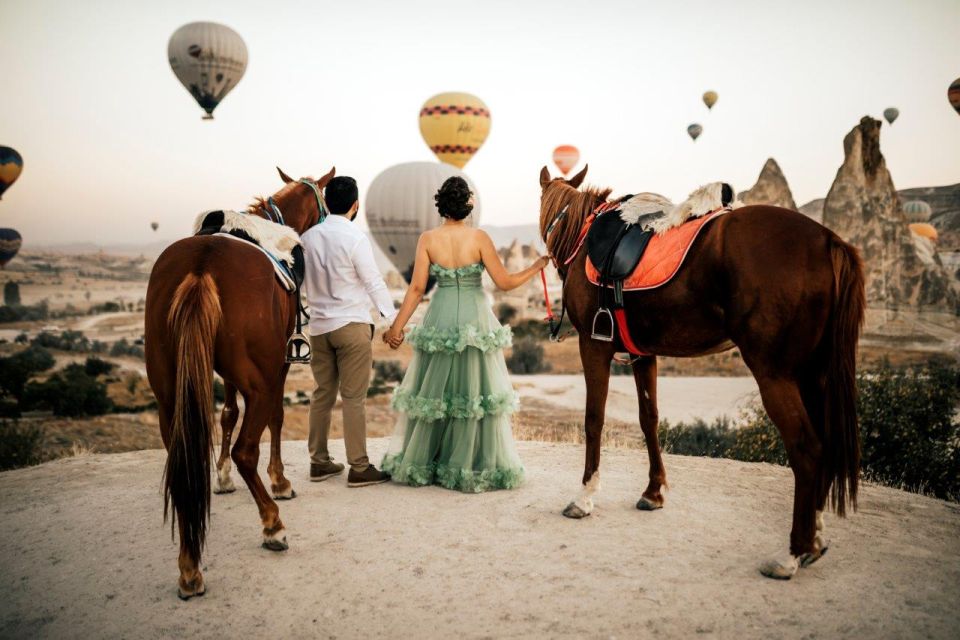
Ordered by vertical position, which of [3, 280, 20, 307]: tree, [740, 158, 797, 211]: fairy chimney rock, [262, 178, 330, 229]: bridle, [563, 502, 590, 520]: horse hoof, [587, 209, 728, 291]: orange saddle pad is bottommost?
[3, 280, 20, 307]: tree

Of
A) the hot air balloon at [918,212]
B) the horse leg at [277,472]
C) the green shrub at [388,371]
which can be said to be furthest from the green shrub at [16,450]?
the hot air balloon at [918,212]

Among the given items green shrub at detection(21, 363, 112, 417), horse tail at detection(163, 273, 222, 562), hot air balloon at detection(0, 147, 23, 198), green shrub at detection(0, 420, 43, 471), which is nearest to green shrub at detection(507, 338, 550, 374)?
green shrub at detection(21, 363, 112, 417)

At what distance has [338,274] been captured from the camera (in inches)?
227

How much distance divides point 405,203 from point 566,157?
11.3m

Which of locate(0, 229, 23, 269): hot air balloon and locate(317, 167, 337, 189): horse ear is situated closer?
locate(317, 167, 337, 189): horse ear

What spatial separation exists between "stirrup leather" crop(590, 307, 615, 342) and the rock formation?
33.9m

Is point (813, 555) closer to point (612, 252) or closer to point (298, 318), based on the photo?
point (612, 252)

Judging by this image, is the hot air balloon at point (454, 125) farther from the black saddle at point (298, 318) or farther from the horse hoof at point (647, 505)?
the horse hoof at point (647, 505)

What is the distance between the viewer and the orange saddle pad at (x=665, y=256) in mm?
4512

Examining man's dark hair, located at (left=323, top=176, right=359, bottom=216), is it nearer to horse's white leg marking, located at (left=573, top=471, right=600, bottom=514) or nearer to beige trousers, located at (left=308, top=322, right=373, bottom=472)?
beige trousers, located at (left=308, top=322, right=373, bottom=472)

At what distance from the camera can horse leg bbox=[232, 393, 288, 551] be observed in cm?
456

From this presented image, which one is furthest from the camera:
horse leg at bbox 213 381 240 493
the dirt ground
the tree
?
the tree

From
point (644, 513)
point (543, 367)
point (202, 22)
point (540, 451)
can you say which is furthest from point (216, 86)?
point (644, 513)

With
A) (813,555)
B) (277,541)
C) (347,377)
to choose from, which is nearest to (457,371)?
(347,377)
